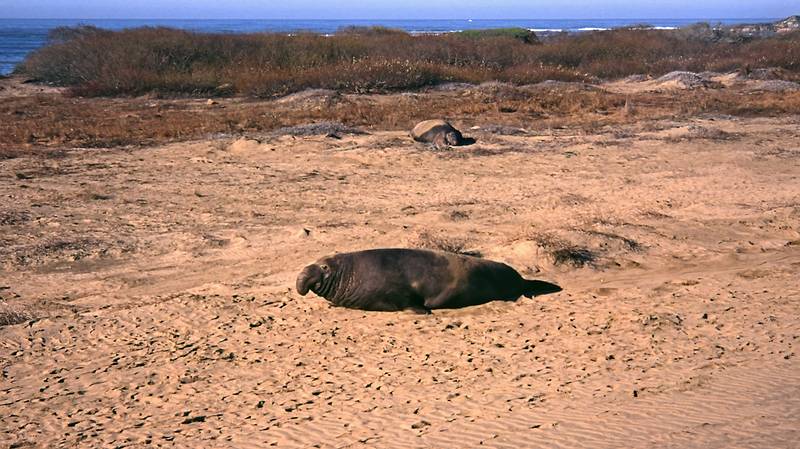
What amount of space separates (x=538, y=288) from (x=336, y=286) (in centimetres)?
175

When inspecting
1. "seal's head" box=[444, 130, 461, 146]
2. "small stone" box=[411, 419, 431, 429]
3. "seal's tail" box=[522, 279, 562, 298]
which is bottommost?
"small stone" box=[411, 419, 431, 429]

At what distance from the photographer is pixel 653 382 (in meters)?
5.59

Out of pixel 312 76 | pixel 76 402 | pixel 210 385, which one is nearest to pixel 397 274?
pixel 210 385

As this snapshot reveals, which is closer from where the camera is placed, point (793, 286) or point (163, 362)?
point (163, 362)

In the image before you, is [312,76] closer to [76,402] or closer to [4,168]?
[4,168]

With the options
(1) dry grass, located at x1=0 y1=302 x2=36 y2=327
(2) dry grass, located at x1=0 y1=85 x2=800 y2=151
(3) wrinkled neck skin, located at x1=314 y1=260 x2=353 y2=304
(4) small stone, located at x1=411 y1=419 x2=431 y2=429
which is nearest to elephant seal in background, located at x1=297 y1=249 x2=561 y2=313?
(3) wrinkled neck skin, located at x1=314 y1=260 x2=353 y2=304

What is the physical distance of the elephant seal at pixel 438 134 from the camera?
1402 centimetres

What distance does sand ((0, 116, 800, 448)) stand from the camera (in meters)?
5.12

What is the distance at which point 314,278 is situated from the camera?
23.5 ft

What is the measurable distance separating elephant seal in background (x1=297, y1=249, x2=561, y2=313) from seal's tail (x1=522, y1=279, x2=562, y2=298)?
0.08 ft

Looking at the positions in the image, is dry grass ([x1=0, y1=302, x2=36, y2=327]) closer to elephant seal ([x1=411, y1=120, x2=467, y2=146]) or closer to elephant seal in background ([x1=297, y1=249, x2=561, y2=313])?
elephant seal in background ([x1=297, y1=249, x2=561, y2=313])

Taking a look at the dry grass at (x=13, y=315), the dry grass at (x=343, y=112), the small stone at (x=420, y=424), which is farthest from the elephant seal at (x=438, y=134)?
the small stone at (x=420, y=424)

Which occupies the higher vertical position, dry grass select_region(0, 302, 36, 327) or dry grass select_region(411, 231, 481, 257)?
dry grass select_region(411, 231, 481, 257)

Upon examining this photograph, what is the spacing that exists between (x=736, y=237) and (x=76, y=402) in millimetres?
6803
